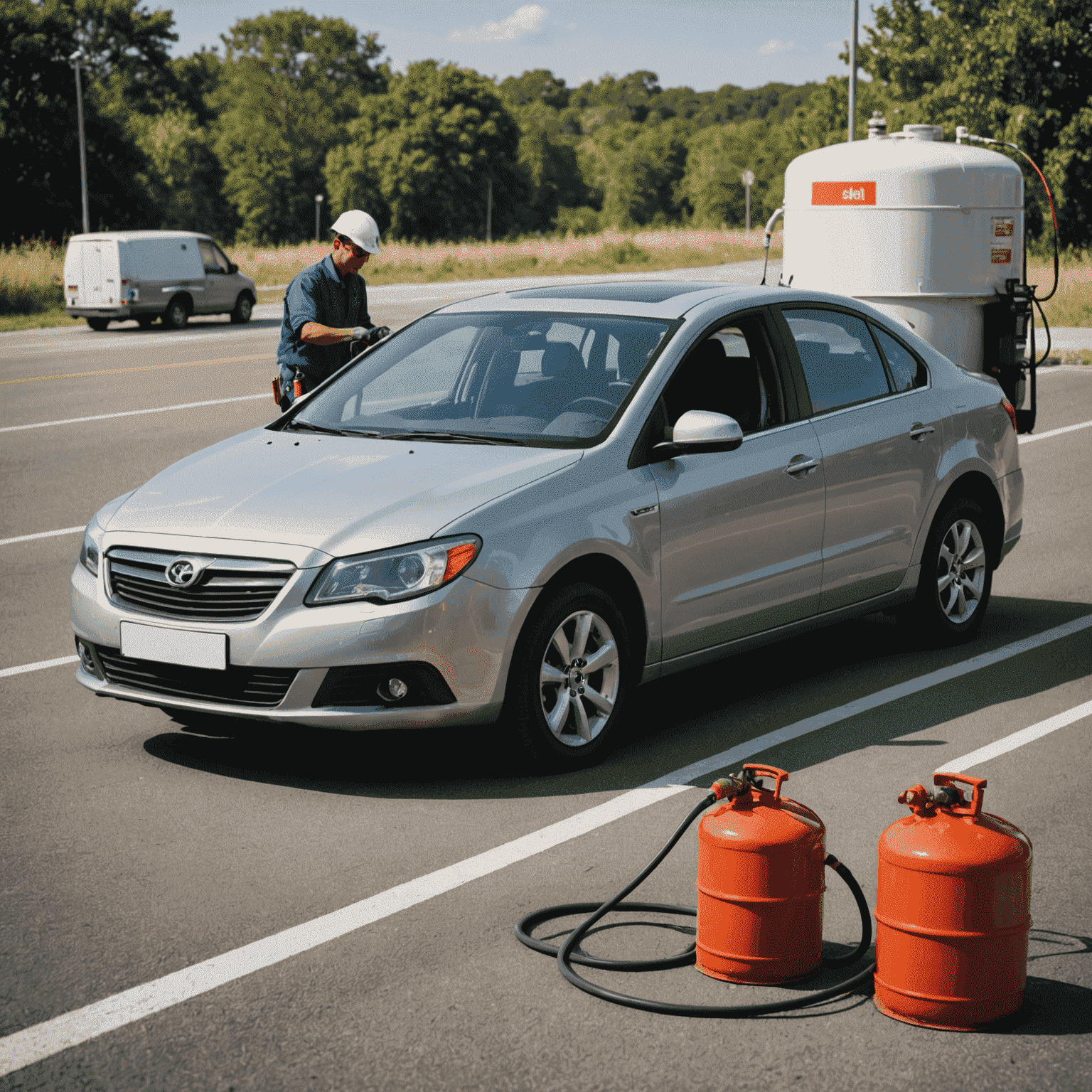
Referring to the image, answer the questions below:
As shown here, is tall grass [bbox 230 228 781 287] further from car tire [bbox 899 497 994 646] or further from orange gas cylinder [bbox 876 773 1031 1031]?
orange gas cylinder [bbox 876 773 1031 1031]

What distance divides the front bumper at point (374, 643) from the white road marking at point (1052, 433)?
10856mm

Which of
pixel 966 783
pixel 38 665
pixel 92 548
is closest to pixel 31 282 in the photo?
pixel 38 665

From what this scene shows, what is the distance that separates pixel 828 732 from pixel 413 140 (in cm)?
9462

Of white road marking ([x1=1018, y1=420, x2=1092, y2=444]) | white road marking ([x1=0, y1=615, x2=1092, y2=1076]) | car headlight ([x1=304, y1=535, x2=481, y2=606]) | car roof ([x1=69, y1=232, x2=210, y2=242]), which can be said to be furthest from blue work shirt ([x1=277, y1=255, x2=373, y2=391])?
car roof ([x1=69, y1=232, x2=210, y2=242])

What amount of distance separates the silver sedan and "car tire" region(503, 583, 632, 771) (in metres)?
0.01

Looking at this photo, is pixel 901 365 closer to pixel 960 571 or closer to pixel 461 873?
pixel 960 571

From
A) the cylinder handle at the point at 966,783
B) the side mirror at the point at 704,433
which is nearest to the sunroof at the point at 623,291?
the side mirror at the point at 704,433

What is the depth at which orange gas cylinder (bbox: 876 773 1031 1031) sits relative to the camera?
3.45m

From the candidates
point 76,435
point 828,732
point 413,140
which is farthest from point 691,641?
point 413,140

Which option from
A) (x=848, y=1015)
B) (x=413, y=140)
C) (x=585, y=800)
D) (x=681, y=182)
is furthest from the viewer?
(x=681, y=182)

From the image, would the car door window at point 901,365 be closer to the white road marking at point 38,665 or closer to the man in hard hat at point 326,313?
the man in hard hat at point 326,313

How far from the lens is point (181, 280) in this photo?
103 ft

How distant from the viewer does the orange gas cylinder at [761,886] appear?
365 cm

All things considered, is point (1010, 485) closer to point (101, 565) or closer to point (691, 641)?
point (691, 641)
